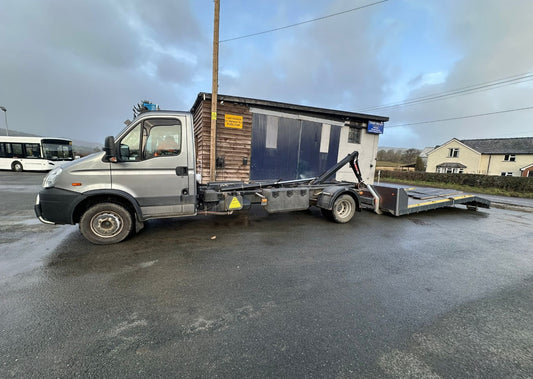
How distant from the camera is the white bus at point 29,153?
18.4 metres

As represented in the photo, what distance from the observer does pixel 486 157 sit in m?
36.2

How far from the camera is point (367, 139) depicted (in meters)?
12.6

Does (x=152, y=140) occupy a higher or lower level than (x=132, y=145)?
higher

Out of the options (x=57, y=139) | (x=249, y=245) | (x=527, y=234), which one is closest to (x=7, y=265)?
(x=249, y=245)

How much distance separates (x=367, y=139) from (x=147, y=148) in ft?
38.0

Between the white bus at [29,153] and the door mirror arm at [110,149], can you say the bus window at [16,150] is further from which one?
the door mirror arm at [110,149]

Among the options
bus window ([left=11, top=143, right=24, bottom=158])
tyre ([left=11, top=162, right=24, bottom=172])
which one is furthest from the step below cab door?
tyre ([left=11, top=162, right=24, bottom=172])

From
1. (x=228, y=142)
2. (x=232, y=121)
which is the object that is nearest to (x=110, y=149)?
(x=228, y=142)

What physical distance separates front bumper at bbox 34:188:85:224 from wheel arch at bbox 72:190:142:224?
0.29ft

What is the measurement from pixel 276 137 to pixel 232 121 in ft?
7.17

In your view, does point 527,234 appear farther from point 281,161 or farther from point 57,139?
point 57,139

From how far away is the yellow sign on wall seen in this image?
9875 millimetres

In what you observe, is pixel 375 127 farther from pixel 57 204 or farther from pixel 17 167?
pixel 17 167

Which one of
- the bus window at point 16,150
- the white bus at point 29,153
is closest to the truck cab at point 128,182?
the white bus at point 29,153
